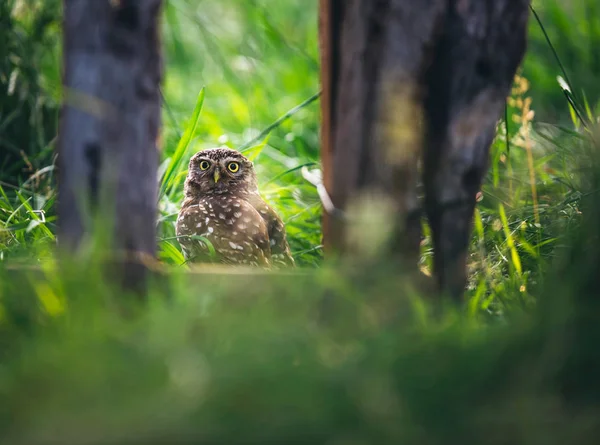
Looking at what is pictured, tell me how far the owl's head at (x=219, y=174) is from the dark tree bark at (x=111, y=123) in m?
1.36

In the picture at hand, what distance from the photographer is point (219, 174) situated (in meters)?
3.20

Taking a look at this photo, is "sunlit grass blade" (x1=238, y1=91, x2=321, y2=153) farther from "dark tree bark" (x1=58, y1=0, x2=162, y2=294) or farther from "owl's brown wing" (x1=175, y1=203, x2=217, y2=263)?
"dark tree bark" (x1=58, y1=0, x2=162, y2=294)

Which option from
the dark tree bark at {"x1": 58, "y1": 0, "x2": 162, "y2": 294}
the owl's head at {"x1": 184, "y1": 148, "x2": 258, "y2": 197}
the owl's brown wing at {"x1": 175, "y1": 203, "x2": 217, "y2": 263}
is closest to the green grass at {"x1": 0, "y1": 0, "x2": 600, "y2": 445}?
the dark tree bark at {"x1": 58, "y1": 0, "x2": 162, "y2": 294}

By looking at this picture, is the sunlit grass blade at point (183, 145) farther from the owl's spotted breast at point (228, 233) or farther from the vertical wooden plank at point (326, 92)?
the vertical wooden plank at point (326, 92)

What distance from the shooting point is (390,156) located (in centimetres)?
193

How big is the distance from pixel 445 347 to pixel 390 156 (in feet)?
1.77

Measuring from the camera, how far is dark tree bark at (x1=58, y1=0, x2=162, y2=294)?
1.76m

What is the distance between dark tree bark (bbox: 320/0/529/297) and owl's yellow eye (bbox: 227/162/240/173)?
128cm

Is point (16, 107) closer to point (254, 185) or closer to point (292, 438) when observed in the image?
point (254, 185)

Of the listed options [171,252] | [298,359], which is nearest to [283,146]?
[171,252]

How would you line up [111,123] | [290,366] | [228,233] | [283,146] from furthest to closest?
[283,146] < [228,233] < [111,123] < [290,366]

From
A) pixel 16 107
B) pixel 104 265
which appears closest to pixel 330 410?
pixel 104 265

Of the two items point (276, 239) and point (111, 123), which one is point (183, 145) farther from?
point (111, 123)

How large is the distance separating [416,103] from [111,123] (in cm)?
76
